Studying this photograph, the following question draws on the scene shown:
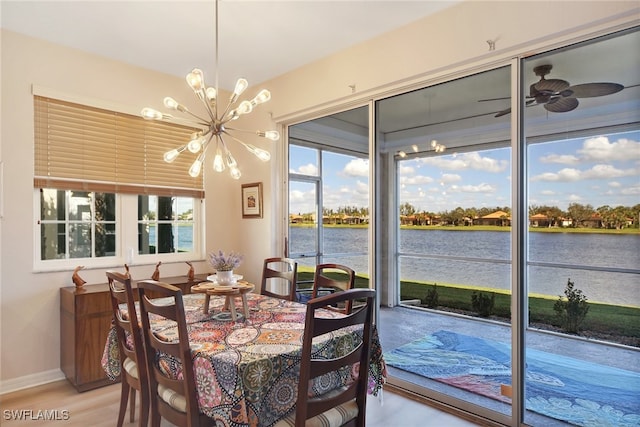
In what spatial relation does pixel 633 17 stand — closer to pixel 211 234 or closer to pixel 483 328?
pixel 483 328

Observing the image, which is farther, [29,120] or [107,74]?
[107,74]

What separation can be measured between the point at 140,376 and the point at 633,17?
321cm

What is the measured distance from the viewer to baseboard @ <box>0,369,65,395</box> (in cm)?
290

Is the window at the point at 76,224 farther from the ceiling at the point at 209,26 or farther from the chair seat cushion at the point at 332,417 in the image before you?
the chair seat cushion at the point at 332,417

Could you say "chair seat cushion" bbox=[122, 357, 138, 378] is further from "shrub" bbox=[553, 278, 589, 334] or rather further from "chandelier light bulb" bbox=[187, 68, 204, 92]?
"shrub" bbox=[553, 278, 589, 334]

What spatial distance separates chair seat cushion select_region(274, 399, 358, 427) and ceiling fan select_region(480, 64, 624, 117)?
2.10m

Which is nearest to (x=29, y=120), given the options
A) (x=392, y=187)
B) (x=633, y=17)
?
(x=392, y=187)

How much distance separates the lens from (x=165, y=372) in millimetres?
1884

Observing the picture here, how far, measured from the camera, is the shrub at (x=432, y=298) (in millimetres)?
3074

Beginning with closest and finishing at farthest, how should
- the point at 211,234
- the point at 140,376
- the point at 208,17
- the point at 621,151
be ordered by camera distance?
the point at 140,376 → the point at 621,151 → the point at 208,17 → the point at 211,234

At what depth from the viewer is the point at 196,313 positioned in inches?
90.5

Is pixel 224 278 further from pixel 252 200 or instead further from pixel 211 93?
pixel 252 200

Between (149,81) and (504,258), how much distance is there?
A: 11.7ft

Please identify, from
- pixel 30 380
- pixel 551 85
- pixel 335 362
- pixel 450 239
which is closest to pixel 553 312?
pixel 450 239
